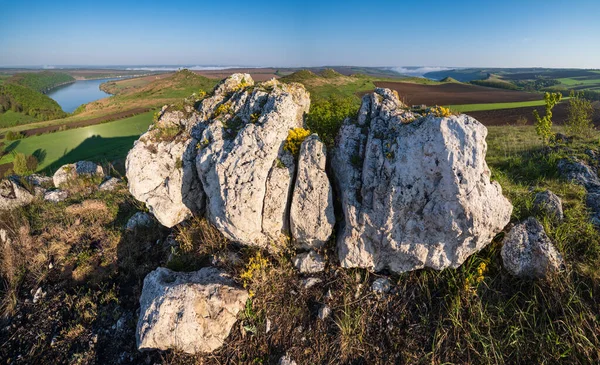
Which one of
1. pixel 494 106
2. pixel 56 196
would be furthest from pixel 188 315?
pixel 494 106

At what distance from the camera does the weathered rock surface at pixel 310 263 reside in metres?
5.47

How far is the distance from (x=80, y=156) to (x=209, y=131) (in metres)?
20.6

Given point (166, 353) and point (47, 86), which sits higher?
point (47, 86)

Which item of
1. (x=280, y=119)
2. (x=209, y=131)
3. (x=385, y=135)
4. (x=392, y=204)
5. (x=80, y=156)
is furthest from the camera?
(x=80, y=156)

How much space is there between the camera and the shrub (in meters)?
5.70

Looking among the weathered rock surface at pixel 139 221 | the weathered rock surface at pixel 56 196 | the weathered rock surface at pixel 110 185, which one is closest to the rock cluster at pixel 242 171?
the weathered rock surface at pixel 139 221

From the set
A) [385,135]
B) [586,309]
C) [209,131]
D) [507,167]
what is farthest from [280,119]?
[507,167]

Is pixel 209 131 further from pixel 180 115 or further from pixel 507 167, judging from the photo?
pixel 507 167

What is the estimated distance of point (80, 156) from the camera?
20125mm

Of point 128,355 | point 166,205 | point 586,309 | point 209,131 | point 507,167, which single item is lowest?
point 128,355

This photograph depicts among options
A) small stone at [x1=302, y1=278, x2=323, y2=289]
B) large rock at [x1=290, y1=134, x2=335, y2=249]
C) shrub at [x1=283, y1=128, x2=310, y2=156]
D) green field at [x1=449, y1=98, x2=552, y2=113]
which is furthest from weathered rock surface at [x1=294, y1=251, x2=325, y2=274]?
green field at [x1=449, y1=98, x2=552, y2=113]

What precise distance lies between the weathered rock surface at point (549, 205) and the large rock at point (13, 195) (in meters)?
17.9

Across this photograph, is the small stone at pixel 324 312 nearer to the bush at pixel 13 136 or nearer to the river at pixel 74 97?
the bush at pixel 13 136

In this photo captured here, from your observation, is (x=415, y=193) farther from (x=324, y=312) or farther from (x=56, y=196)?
(x=56, y=196)
